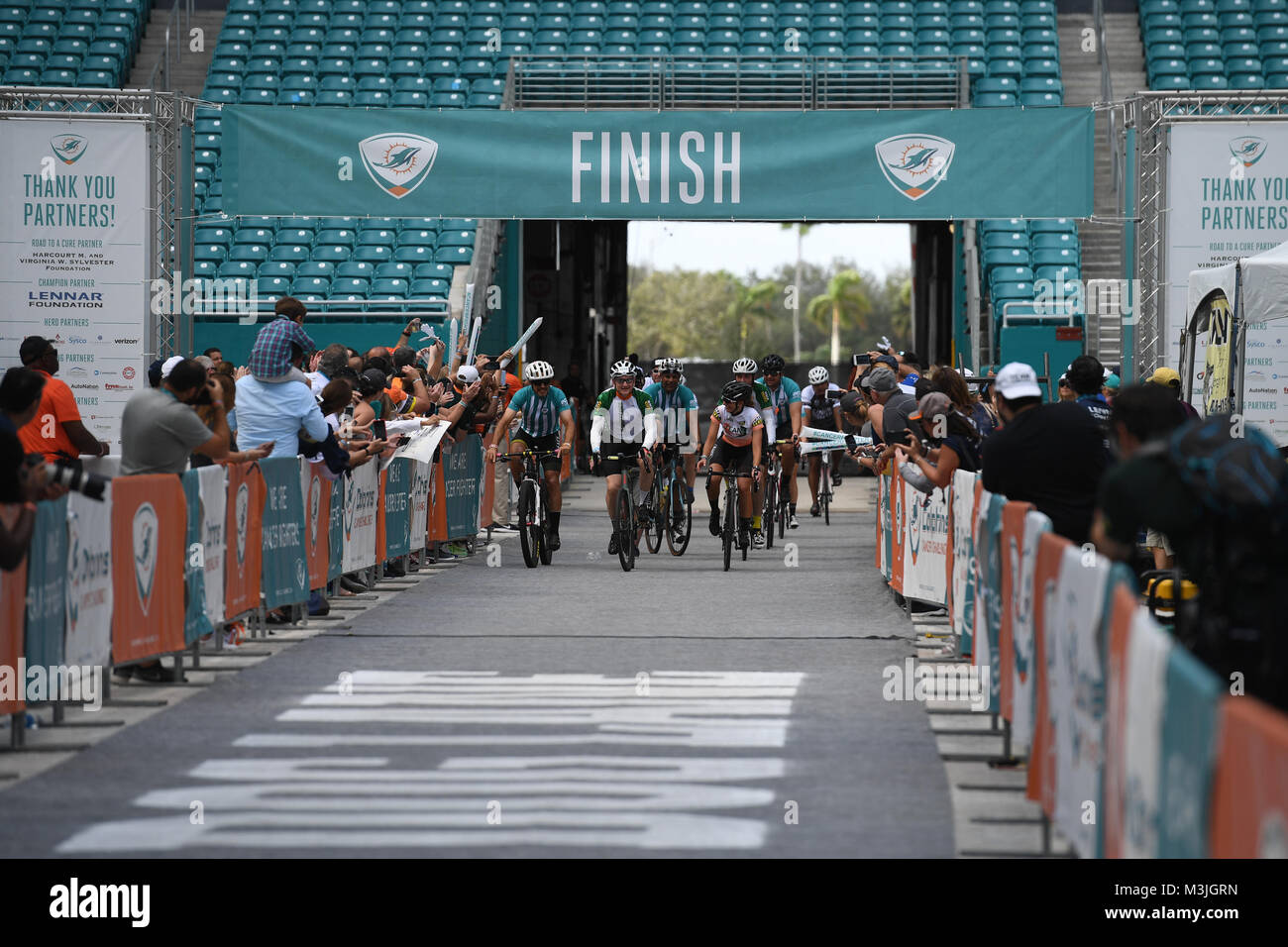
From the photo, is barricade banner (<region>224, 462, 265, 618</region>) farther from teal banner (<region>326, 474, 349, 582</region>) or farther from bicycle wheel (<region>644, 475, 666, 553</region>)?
bicycle wheel (<region>644, 475, 666, 553</region>)

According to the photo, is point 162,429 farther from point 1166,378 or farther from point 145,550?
point 1166,378

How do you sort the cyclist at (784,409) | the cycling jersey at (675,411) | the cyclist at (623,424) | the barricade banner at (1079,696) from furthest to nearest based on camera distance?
the cyclist at (784,409)
the cycling jersey at (675,411)
the cyclist at (623,424)
the barricade banner at (1079,696)

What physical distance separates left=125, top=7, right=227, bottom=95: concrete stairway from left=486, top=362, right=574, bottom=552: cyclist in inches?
766

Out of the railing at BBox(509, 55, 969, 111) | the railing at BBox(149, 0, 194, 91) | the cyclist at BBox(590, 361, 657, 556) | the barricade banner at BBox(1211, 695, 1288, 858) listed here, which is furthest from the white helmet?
the railing at BBox(149, 0, 194, 91)

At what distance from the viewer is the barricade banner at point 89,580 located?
8.92 m

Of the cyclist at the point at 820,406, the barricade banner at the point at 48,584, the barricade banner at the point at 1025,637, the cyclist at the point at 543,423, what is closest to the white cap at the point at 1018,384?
the barricade banner at the point at 1025,637

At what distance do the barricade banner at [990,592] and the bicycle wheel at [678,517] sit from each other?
9933 mm

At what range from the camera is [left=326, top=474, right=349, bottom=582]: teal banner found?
14320 mm

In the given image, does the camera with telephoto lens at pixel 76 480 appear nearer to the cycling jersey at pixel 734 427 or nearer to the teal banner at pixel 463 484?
the teal banner at pixel 463 484

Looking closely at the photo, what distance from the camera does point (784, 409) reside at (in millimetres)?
22062

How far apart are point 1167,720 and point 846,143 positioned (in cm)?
1763

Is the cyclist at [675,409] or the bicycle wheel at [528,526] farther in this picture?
the cyclist at [675,409]

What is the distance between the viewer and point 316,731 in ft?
29.5

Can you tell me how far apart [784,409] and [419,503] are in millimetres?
5660
